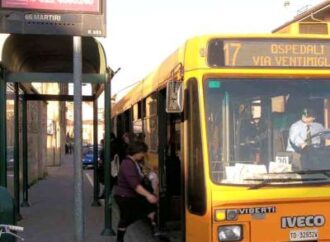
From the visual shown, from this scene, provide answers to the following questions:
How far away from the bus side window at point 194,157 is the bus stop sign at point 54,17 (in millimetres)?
1976

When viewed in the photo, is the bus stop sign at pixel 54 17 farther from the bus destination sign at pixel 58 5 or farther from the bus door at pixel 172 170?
the bus door at pixel 172 170

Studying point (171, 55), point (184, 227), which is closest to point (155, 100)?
point (171, 55)

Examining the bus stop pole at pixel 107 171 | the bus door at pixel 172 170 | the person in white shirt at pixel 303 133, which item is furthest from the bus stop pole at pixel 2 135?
the person in white shirt at pixel 303 133

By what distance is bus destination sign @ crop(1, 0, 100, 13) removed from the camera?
7.48m

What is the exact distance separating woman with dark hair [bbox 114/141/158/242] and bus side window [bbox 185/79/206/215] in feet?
6.25

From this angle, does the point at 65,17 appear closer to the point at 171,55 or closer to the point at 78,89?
the point at 78,89

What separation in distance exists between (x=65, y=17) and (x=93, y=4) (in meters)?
0.37

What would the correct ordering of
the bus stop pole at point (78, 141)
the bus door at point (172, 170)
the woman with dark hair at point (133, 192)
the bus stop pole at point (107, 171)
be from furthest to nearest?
the bus stop pole at point (107, 171) → the bus door at point (172, 170) → the woman with dark hair at point (133, 192) → the bus stop pole at point (78, 141)

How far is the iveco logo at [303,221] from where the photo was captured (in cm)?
582

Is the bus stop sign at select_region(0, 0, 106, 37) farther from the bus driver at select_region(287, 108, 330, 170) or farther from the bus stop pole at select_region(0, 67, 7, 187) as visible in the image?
the bus driver at select_region(287, 108, 330, 170)

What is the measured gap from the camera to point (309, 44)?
A: 6.32 meters

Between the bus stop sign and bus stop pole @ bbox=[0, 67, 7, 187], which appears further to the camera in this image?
bus stop pole @ bbox=[0, 67, 7, 187]

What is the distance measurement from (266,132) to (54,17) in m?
3.04

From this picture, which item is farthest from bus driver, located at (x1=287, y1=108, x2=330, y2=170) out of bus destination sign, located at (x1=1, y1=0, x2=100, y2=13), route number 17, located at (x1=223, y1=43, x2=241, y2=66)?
bus destination sign, located at (x1=1, y1=0, x2=100, y2=13)
